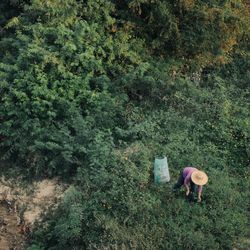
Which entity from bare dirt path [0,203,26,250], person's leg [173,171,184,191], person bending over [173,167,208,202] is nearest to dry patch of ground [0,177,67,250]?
bare dirt path [0,203,26,250]

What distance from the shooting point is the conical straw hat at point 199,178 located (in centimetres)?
853

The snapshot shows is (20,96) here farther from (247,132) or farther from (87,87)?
(247,132)

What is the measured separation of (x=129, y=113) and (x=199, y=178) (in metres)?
2.68

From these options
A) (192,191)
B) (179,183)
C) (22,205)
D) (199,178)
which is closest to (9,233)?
(22,205)

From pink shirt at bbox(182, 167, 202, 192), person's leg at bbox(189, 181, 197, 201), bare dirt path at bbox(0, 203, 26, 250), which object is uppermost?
pink shirt at bbox(182, 167, 202, 192)

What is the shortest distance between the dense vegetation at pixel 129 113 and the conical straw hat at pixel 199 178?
1.51 feet

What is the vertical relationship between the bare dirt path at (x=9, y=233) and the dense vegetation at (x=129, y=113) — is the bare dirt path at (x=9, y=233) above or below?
below

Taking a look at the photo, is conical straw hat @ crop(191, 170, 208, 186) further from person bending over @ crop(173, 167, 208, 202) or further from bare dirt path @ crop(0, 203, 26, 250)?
bare dirt path @ crop(0, 203, 26, 250)

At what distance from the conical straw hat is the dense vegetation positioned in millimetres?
461

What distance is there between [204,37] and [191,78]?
98 cm

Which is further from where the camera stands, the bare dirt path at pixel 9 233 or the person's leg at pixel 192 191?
the bare dirt path at pixel 9 233

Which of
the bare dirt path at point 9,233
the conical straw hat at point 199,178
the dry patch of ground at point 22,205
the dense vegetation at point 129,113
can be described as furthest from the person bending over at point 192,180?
the bare dirt path at point 9,233

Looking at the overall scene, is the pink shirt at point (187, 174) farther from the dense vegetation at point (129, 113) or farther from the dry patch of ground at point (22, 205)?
the dry patch of ground at point (22, 205)

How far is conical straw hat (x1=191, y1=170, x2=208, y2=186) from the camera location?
28.0ft
